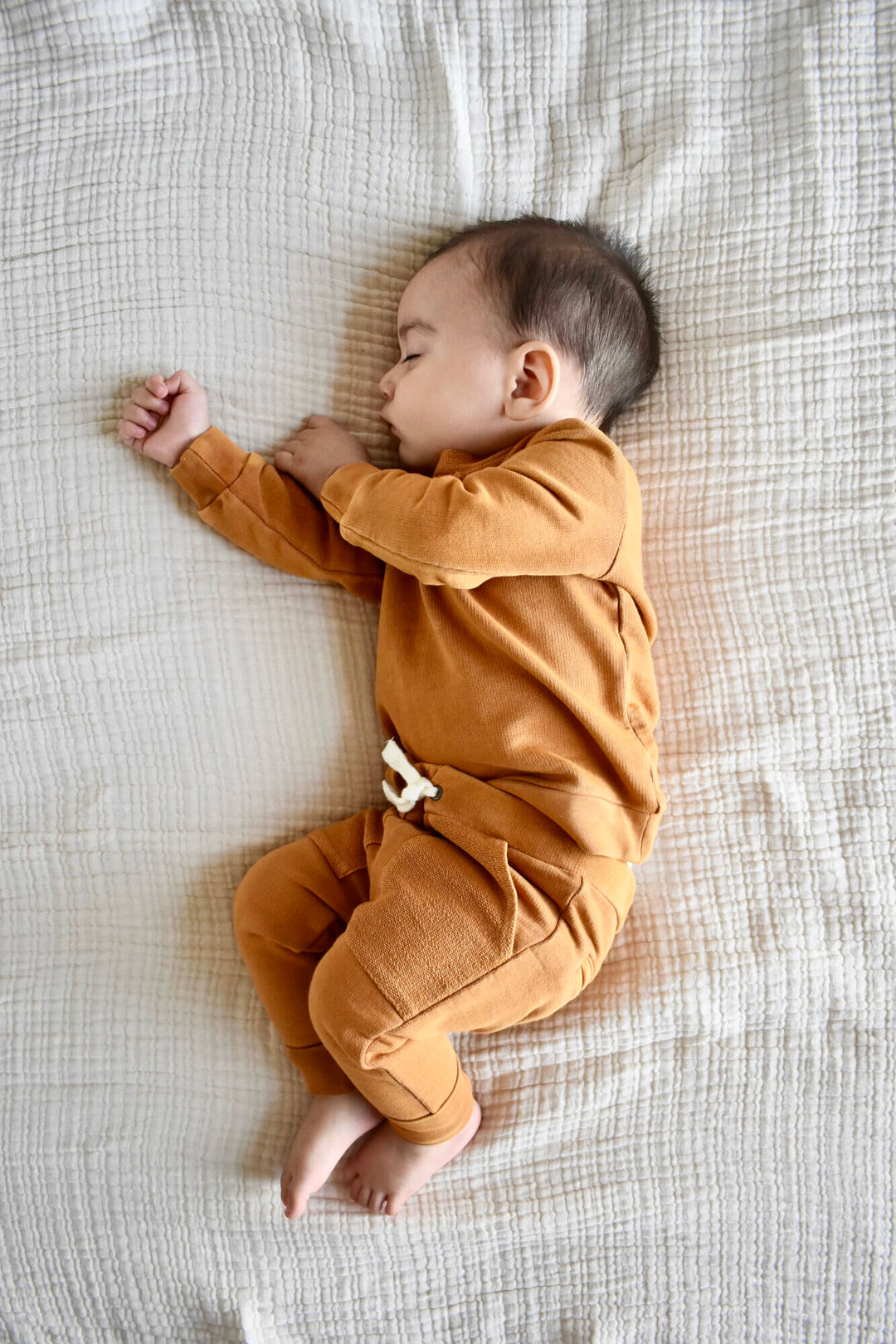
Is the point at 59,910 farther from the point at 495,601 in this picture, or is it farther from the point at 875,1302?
the point at 875,1302

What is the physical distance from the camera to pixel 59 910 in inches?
43.0

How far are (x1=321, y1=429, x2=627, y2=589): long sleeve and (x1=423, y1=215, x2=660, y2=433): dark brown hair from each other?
12cm

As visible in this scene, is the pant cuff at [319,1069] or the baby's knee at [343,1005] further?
the pant cuff at [319,1069]

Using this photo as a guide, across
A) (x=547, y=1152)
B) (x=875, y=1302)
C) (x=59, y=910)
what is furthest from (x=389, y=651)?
(x=875, y=1302)

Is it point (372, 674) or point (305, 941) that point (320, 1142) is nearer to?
Result: point (305, 941)

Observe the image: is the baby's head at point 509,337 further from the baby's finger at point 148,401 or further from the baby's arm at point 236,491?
the baby's finger at point 148,401

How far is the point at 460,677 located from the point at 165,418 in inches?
17.6

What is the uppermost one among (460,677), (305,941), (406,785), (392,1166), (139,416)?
(139,416)

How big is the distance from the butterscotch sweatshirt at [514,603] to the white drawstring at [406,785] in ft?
0.06

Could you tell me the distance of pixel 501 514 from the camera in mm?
927

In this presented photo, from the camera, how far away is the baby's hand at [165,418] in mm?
1056

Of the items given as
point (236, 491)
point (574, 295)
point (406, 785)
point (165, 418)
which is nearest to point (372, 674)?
point (406, 785)

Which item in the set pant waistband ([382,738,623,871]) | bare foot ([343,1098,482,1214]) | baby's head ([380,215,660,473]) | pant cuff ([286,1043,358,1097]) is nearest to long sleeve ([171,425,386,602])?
baby's head ([380,215,660,473])

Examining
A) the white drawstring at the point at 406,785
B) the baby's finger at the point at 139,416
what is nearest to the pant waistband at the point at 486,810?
the white drawstring at the point at 406,785
